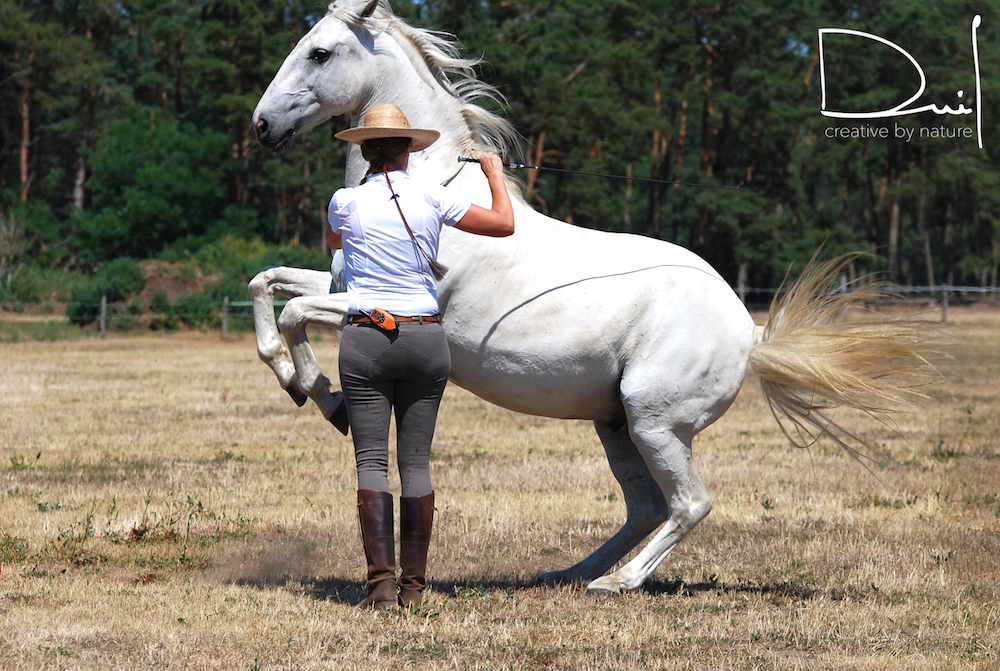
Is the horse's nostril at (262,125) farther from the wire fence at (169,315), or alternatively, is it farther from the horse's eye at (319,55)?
the wire fence at (169,315)

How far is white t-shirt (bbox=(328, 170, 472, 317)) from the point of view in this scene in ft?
15.9

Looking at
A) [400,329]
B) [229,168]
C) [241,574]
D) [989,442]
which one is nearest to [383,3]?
[400,329]

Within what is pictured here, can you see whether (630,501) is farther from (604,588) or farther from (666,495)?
(604,588)

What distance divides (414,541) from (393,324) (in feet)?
3.36

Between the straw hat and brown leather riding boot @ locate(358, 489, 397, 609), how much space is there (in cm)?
159

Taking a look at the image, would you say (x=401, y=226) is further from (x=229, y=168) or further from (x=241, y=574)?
(x=229, y=168)

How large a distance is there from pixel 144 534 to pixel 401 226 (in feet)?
9.64

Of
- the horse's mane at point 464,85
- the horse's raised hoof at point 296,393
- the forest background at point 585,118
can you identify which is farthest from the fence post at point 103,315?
the horse's raised hoof at point 296,393

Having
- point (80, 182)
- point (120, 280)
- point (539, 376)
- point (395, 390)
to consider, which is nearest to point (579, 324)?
point (539, 376)

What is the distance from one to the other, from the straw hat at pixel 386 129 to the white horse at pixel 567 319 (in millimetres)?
596

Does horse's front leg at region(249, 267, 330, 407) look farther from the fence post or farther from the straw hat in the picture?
the fence post

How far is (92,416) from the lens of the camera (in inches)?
511

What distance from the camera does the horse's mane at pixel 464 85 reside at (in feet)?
19.3

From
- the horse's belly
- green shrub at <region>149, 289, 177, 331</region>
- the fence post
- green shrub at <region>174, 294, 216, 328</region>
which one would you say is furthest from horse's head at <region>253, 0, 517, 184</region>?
green shrub at <region>149, 289, 177, 331</region>
